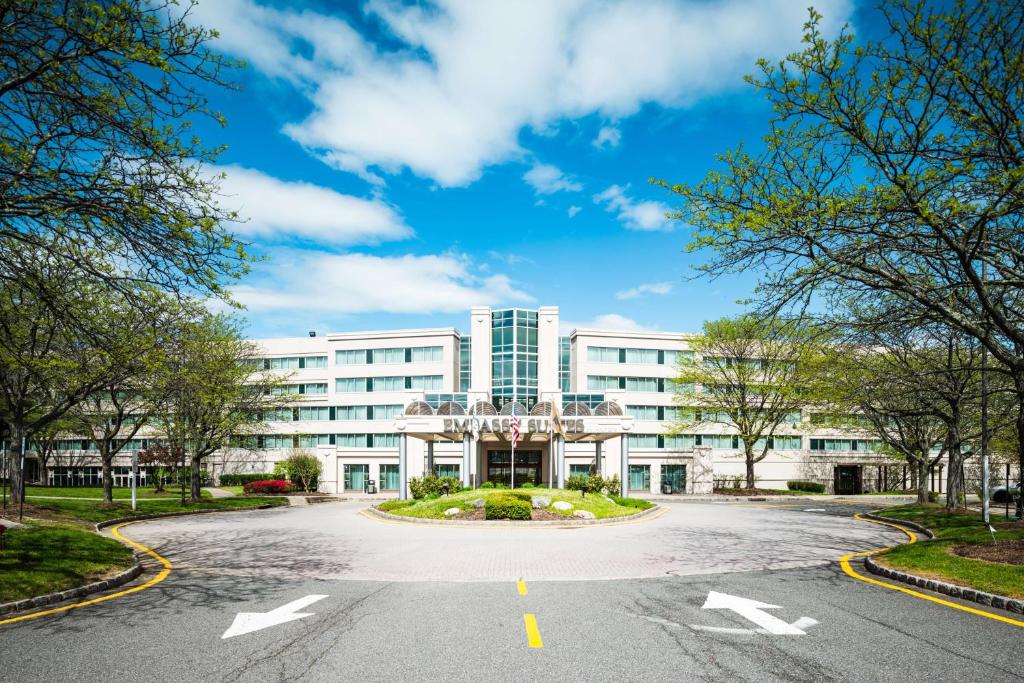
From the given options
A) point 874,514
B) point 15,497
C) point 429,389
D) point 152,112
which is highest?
point 152,112

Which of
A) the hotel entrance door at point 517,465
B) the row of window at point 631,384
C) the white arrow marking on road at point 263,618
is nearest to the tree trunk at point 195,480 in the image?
the hotel entrance door at point 517,465

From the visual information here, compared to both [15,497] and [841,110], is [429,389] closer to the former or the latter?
[15,497]

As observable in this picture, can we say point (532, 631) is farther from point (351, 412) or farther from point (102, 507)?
point (351, 412)

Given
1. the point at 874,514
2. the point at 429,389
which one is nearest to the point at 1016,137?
the point at 874,514

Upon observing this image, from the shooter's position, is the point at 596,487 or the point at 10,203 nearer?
the point at 10,203

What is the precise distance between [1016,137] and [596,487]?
24.8 meters

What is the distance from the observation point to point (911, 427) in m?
31.4

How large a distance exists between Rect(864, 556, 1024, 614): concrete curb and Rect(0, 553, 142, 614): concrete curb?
13.6 meters

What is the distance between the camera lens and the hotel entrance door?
55406 mm

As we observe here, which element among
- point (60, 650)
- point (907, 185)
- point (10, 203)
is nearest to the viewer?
point (60, 650)

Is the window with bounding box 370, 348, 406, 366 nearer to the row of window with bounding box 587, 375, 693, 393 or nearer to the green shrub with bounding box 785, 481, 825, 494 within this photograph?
the row of window with bounding box 587, 375, 693, 393

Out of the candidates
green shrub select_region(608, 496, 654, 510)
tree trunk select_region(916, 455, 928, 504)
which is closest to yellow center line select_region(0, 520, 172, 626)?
green shrub select_region(608, 496, 654, 510)

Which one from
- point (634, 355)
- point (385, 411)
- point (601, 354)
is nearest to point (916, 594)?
point (601, 354)

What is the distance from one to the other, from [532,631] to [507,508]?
15.4 m
